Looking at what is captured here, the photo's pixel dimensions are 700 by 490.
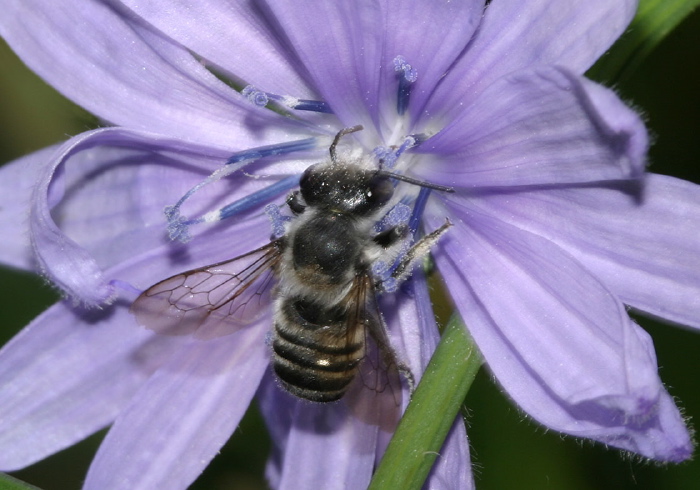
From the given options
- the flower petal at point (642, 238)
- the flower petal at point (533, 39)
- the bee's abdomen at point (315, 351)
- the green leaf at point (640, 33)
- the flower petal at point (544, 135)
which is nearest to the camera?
the flower petal at point (544, 135)

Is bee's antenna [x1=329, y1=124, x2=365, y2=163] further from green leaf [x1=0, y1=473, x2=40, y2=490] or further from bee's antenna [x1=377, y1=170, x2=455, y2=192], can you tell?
green leaf [x1=0, y1=473, x2=40, y2=490]

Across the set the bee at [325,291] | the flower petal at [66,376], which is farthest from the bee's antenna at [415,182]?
the flower petal at [66,376]

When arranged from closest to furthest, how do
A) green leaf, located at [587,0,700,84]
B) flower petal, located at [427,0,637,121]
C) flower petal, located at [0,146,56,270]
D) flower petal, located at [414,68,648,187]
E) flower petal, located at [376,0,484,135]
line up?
flower petal, located at [414,68,648,187]
flower petal, located at [427,0,637,121]
flower petal, located at [376,0,484,135]
green leaf, located at [587,0,700,84]
flower petal, located at [0,146,56,270]

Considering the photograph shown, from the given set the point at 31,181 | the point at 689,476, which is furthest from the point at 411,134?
the point at 689,476

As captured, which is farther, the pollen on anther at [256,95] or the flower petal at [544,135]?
the pollen on anther at [256,95]

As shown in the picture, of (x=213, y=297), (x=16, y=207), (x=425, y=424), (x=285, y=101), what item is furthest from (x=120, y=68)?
(x=425, y=424)

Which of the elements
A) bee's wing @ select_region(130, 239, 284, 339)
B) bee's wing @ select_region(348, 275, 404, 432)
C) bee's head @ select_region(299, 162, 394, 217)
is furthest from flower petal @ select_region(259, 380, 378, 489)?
bee's head @ select_region(299, 162, 394, 217)

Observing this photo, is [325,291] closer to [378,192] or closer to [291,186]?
[378,192]

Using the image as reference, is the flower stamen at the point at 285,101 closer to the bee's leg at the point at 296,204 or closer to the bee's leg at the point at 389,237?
the bee's leg at the point at 296,204
